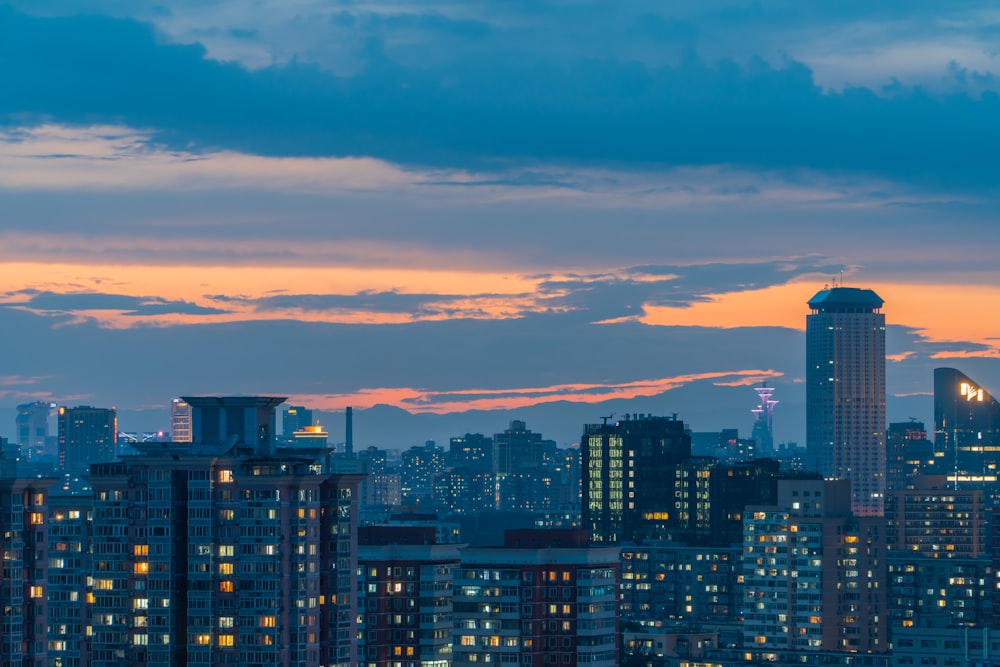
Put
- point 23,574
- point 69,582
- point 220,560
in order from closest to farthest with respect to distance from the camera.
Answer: point 23,574, point 220,560, point 69,582

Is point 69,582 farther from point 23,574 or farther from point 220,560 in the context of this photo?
point 220,560

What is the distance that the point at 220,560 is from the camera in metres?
174

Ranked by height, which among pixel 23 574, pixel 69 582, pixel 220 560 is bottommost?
pixel 69 582

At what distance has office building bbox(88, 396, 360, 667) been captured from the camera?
A: 173 metres

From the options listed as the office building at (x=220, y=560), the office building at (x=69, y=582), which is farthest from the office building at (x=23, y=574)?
the office building at (x=69, y=582)

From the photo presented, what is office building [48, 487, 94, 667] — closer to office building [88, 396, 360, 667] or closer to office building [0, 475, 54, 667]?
office building [88, 396, 360, 667]

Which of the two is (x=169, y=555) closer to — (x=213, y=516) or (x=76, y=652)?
(x=213, y=516)

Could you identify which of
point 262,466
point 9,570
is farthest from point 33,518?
point 262,466

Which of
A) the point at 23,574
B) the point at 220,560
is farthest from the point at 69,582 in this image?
the point at 220,560

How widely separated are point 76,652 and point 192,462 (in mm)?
22413

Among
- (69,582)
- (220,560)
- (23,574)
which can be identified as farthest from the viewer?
(69,582)

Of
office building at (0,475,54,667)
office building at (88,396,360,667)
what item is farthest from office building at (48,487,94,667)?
office building at (0,475,54,667)

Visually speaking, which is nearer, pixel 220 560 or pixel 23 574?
pixel 23 574

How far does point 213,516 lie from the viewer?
174250mm
